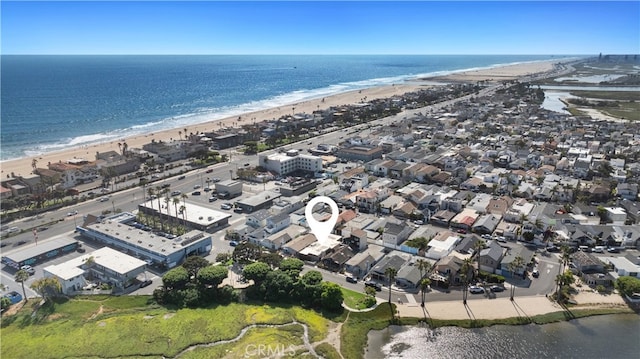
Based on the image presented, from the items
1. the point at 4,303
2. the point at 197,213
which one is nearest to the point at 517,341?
the point at 197,213

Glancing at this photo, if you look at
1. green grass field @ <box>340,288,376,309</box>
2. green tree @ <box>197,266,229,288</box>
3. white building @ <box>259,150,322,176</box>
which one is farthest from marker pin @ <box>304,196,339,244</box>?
white building @ <box>259,150,322,176</box>

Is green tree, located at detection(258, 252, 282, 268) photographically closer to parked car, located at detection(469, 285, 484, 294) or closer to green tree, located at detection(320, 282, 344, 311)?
green tree, located at detection(320, 282, 344, 311)

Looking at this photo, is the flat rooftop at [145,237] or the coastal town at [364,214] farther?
the flat rooftop at [145,237]

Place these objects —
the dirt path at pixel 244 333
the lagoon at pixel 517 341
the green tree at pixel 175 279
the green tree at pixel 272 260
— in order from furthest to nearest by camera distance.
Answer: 1. the green tree at pixel 272 260
2. the green tree at pixel 175 279
3. the lagoon at pixel 517 341
4. the dirt path at pixel 244 333

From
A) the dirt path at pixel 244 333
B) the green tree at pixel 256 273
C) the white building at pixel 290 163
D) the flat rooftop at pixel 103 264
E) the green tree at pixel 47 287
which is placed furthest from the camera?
the white building at pixel 290 163

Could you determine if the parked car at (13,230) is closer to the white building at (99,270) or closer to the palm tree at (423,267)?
the white building at (99,270)

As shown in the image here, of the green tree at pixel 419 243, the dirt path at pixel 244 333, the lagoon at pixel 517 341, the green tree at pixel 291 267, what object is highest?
the green tree at pixel 291 267

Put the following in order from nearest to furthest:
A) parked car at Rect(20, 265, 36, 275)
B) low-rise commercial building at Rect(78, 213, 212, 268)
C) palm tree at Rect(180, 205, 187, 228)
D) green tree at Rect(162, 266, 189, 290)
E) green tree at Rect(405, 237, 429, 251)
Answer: green tree at Rect(162, 266, 189, 290) < parked car at Rect(20, 265, 36, 275) < low-rise commercial building at Rect(78, 213, 212, 268) < green tree at Rect(405, 237, 429, 251) < palm tree at Rect(180, 205, 187, 228)

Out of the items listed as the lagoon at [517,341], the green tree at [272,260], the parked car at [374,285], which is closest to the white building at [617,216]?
the lagoon at [517,341]
